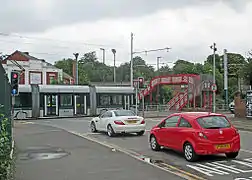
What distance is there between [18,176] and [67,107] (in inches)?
1118

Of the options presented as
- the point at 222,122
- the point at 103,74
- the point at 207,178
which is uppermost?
the point at 103,74

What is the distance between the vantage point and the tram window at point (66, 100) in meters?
37.8

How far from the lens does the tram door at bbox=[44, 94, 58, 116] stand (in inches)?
1457

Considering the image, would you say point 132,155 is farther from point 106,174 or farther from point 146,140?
point 146,140

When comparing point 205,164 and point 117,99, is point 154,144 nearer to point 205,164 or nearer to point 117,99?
point 205,164

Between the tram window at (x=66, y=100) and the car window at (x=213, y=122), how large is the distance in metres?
26.5

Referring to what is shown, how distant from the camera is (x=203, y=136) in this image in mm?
11875

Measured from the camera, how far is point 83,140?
723 inches

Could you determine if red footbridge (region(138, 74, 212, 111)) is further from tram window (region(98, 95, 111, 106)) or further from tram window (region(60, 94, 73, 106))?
tram window (region(60, 94, 73, 106))

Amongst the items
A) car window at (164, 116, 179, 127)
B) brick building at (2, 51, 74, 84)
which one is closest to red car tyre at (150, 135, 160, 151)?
car window at (164, 116, 179, 127)

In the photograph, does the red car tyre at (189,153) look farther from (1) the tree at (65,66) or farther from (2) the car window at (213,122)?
(1) the tree at (65,66)

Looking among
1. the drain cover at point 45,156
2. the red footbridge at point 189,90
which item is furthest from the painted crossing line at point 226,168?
the red footbridge at point 189,90

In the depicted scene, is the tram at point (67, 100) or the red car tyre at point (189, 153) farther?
the tram at point (67, 100)

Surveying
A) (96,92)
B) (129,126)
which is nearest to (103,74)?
(96,92)
